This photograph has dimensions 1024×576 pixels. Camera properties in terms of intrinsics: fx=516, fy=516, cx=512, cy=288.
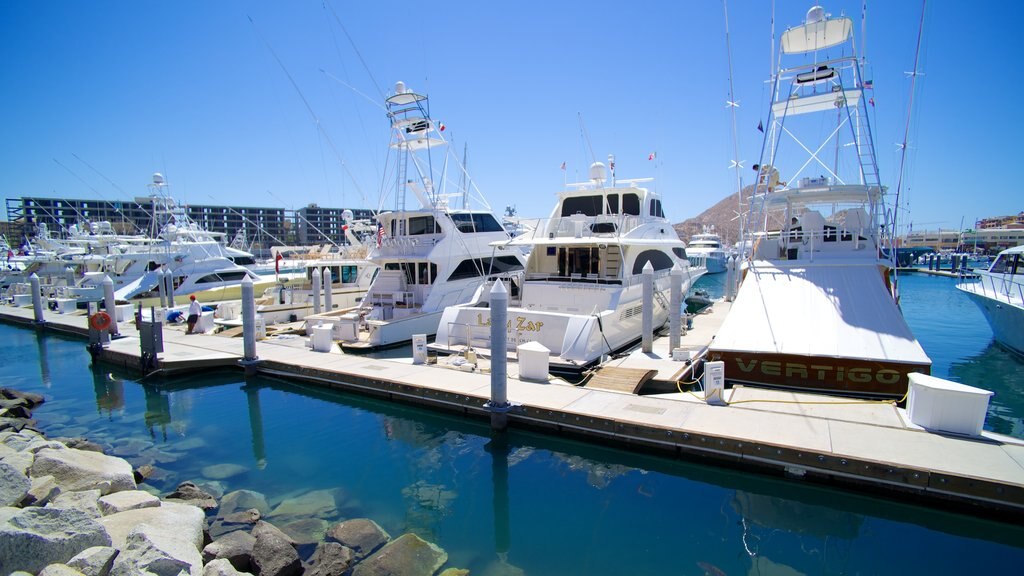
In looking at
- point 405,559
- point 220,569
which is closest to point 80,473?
point 220,569

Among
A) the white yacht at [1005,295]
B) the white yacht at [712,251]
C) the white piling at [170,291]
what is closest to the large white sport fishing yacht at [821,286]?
the white yacht at [1005,295]

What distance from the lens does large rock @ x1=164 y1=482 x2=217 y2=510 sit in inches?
294

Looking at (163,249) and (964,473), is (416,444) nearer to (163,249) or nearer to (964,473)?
(964,473)

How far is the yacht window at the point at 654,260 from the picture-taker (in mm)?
15789

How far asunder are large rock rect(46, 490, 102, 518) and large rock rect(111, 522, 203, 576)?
3.12ft

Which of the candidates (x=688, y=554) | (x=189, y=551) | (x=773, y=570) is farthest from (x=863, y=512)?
(x=189, y=551)

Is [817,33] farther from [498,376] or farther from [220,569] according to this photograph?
[220,569]

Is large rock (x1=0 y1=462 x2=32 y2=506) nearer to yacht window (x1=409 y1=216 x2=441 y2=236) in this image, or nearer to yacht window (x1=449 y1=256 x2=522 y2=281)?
yacht window (x1=449 y1=256 x2=522 y2=281)

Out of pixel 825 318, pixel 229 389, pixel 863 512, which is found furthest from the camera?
pixel 229 389

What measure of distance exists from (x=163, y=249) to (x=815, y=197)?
33.7m

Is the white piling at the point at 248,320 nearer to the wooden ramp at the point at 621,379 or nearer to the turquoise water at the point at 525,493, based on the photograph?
the turquoise water at the point at 525,493

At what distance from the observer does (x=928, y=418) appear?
25.0 ft

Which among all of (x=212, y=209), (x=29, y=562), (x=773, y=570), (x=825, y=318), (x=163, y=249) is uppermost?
(x=212, y=209)

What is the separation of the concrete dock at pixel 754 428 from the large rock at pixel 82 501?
5615 mm
